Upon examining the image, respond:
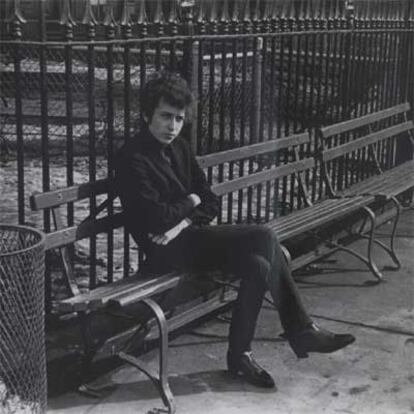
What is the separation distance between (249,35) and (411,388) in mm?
2536

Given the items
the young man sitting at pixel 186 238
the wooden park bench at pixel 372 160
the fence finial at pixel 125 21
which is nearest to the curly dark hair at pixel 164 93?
the young man sitting at pixel 186 238

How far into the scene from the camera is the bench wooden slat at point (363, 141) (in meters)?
6.73

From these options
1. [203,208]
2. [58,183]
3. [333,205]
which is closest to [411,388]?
[203,208]

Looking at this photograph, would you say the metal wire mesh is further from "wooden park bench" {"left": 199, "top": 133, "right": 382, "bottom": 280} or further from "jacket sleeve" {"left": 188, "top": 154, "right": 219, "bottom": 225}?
"wooden park bench" {"left": 199, "top": 133, "right": 382, "bottom": 280}

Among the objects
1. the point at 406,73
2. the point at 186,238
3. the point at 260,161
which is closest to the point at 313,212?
the point at 260,161

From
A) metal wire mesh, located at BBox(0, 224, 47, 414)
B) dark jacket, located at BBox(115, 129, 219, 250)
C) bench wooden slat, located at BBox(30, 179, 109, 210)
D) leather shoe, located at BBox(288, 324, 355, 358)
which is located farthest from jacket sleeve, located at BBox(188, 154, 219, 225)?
metal wire mesh, located at BBox(0, 224, 47, 414)

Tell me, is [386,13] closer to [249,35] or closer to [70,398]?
[249,35]

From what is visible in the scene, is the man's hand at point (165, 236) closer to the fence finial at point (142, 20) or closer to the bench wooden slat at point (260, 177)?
the bench wooden slat at point (260, 177)

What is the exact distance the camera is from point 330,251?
20.4 ft

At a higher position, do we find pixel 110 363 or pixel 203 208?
pixel 203 208

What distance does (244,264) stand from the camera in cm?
429

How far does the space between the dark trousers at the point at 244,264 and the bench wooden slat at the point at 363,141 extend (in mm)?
2372

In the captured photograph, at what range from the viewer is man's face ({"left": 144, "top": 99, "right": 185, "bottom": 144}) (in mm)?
4312

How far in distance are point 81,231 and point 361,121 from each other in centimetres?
388
